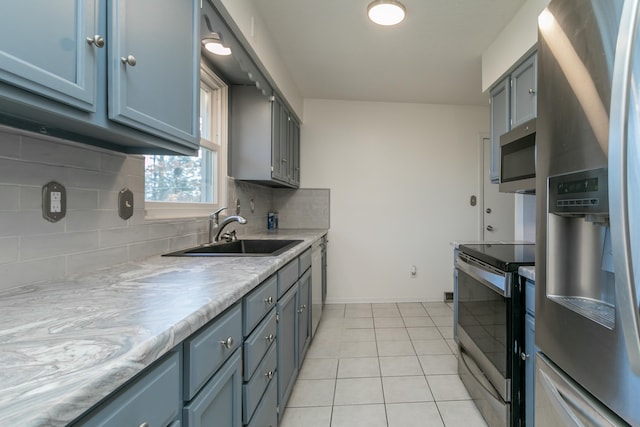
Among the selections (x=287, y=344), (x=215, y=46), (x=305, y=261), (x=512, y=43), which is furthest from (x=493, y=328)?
(x=215, y=46)

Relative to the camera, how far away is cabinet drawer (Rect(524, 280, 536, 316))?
4.12 ft

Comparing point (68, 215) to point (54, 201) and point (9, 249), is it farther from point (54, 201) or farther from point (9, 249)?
point (9, 249)

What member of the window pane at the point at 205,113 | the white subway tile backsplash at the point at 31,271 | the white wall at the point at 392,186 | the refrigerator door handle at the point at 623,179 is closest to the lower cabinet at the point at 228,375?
the white subway tile backsplash at the point at 31,271

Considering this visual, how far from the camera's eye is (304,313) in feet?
6.78

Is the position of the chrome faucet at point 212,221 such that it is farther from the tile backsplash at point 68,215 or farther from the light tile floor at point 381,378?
the light tile floor at point 381,378

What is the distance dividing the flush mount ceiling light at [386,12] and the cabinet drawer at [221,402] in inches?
79.8

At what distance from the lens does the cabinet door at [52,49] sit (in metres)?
0.62

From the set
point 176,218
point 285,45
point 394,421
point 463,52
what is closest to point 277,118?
point 285,45

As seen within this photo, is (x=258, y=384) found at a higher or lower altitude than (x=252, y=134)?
lower

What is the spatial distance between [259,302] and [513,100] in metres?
2.14

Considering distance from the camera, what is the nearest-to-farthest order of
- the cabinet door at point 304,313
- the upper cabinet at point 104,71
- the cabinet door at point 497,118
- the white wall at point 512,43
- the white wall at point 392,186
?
the upper cabinet at point 104,71
the white wall at point 512,43
the cabinet door at point 304,313
the cabinet door at point 497,118
the white wall at point 392,186

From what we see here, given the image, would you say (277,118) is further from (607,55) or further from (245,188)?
(607,55)

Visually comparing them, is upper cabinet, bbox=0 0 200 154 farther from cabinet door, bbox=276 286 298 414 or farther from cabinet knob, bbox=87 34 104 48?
cabinet door, bbox=276 286 298 414

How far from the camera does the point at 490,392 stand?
1482 mm
